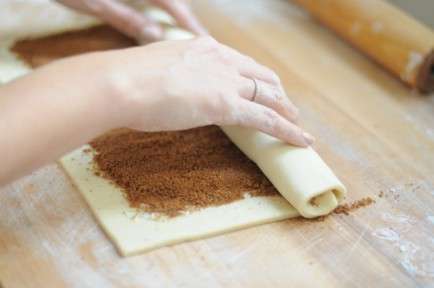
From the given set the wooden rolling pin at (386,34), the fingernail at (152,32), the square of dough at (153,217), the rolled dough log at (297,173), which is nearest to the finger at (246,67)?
the rolled dough log at (297,173)

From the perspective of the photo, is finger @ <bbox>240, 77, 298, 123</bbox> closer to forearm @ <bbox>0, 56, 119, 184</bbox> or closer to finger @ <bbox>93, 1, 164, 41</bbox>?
forearm @ <bbox>0, 56, 119, 184</bbox>

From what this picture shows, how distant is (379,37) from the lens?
6.16ft

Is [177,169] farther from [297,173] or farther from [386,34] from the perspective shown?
[386,34]

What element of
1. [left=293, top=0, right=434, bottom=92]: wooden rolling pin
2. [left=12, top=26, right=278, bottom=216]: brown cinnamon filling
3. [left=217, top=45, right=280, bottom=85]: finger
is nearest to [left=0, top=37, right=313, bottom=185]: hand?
[left=217, top=45, right=280, bottom=85]: finger

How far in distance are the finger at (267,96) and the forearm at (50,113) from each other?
1.07ft

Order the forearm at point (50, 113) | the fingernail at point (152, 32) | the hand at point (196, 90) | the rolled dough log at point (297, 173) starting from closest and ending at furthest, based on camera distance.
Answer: the forearm at point (50, 113), the hand at point (196, 90), the rolled dough log at point (297, 173), the fingernail at point (152, 32)

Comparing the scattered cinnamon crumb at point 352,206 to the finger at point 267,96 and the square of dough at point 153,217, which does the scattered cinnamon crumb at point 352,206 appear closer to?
the square of dough at point 153,217

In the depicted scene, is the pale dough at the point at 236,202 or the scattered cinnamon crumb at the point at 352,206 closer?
the pale dough at the point at 236,202

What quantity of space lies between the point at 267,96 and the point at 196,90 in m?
0.19

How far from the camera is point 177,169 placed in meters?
1.42

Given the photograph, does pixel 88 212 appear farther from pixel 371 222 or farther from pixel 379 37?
pixel 379 37

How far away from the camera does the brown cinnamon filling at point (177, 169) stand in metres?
1.35

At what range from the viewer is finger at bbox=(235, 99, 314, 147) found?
134 cm

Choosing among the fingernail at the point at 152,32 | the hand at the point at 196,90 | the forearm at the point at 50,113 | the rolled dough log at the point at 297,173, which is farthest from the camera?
the fingernail at the point at 152,32
